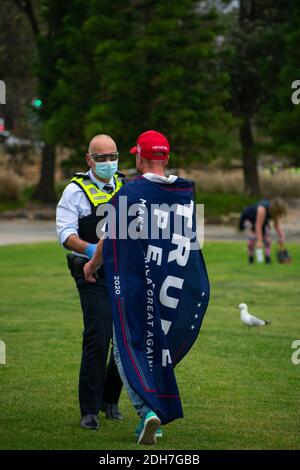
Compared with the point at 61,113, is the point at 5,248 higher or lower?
lower

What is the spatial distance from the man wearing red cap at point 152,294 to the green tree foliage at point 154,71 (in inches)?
1120

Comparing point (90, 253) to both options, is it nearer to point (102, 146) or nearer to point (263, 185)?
point (102, 146)

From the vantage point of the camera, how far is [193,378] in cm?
1005

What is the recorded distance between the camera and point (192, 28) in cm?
3619


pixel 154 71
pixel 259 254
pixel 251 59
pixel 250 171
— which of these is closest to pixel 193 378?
pixel 259 254

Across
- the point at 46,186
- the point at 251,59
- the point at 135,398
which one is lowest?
the point at 46,186

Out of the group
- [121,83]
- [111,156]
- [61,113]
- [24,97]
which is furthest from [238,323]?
[24,97]

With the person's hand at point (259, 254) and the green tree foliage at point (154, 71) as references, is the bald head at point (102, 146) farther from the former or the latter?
the green tree foliage at point (154, 71)

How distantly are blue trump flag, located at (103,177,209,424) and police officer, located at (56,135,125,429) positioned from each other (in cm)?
53

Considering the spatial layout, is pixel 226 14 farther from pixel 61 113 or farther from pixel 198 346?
pixel 198 346

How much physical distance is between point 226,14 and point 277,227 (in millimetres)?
21308

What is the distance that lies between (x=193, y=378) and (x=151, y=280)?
3254 millimetres

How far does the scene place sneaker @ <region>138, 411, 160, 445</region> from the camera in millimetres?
6922

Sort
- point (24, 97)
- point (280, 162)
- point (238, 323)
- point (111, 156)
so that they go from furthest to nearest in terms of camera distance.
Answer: point (280, 162)
point (24, 97)
point (238, 323)
point (111, 156)
